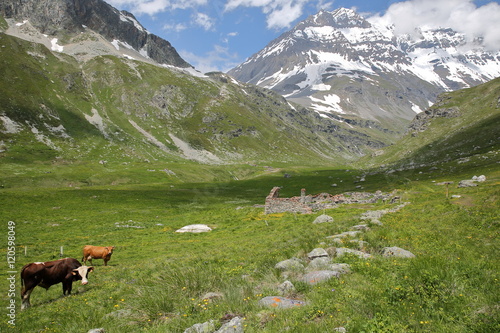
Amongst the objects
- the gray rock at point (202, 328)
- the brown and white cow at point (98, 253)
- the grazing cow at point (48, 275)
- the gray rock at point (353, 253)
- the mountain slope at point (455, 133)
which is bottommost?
the brown and white cow at point (98, 253)

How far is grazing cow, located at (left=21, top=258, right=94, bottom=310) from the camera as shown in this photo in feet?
53.2

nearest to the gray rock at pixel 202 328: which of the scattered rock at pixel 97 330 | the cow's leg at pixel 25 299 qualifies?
the scattered rock at pixel 97 330

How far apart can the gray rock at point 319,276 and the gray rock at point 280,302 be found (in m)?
1.52

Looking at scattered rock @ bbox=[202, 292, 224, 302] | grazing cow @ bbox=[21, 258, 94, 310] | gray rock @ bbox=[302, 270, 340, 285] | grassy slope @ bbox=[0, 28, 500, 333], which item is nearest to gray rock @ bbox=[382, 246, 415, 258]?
grassy slope @ bbox=[0, 28, 500, 333]

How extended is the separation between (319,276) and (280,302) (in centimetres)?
266

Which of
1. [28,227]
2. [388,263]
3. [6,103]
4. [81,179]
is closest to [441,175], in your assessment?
[388,263]

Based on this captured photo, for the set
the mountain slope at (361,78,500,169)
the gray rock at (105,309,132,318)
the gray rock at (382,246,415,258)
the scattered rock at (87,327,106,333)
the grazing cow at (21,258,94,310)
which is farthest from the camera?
the mountain slope at (361,78,500,169)

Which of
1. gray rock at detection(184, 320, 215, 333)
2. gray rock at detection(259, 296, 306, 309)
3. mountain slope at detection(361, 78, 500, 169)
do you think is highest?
mountain slope at detection(361, 78, 500, 169)

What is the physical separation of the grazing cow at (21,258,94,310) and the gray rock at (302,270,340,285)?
561 inches

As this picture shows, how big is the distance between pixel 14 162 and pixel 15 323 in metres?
146

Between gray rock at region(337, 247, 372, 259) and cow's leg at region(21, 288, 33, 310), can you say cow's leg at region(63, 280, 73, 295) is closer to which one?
cow's leg at region(21, 288, 33, 310)

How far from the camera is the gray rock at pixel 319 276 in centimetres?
1130

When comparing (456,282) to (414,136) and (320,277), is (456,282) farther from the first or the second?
(414,136)

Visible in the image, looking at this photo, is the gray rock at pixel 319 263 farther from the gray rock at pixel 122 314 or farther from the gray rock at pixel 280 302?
the gray rock at pixel 122 314
